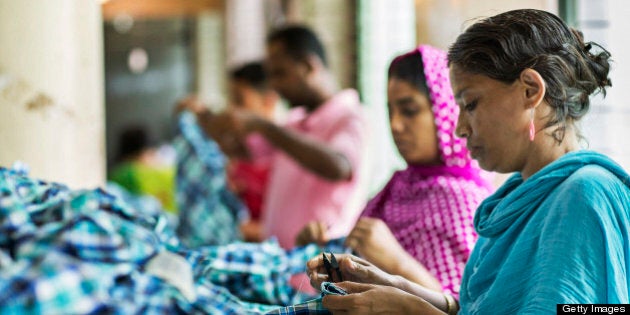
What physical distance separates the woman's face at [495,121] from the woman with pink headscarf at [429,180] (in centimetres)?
48

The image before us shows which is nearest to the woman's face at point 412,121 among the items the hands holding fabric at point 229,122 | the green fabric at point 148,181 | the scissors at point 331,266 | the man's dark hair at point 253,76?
the scissors at point 331,266

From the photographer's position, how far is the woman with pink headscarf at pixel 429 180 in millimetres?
2195

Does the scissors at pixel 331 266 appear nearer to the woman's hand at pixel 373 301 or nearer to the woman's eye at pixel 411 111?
the woman's hand at pixel 373 301

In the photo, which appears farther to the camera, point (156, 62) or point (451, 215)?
point (156, 62)

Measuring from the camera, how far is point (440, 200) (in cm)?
226

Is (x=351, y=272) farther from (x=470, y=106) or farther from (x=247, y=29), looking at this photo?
(x=247, y=29)

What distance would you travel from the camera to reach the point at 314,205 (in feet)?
12.6

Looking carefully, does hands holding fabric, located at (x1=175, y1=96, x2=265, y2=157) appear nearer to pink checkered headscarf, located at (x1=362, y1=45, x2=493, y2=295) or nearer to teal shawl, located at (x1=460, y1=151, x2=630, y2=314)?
pink checkered headscarf, located at (x1=362, y1=45, x2=493, y2=295)

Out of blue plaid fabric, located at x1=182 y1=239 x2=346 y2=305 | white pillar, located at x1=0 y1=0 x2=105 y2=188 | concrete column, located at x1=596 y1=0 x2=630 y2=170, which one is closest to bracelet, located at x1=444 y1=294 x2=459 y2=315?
blue plaid fabric, located at x1=182 y1=239 x2=346 y2=305

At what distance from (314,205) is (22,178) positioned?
205cm

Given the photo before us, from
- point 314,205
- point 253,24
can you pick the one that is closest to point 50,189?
point 314,205

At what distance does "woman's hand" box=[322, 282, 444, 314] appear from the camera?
1601 millimetres

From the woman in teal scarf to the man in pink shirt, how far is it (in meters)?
1.85

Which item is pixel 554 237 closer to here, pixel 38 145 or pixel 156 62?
pixel 38 145
